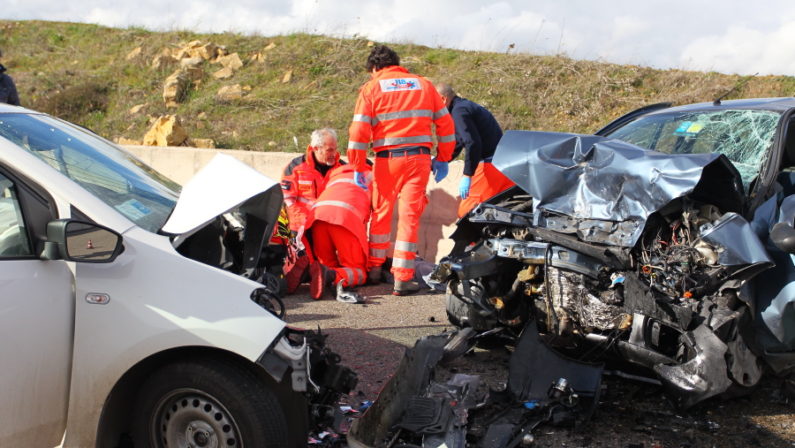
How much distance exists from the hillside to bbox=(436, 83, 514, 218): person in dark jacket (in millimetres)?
5305

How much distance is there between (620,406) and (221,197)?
264 centimetres

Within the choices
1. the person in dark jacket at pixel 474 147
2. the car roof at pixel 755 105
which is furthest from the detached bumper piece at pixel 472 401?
the person in dark jacket at pixel 474 147

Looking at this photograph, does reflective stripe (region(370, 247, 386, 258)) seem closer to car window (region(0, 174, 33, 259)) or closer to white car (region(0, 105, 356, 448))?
white car (region(0, 105, 356, 448))

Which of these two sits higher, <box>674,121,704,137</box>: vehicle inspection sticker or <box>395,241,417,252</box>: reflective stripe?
<box>674,121,704,137</box>: vehicle inspection sticker

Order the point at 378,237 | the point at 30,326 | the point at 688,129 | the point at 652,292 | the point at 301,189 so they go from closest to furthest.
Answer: the point at 30,326 → the point at 652,292 → the point at 688,129 → the point at 378,237 → the point at 301,189

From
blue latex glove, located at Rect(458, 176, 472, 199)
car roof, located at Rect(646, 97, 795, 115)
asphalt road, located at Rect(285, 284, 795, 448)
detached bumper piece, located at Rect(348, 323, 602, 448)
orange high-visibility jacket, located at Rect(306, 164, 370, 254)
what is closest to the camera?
detached bumper piece, located at Rect(348, 323, 602, 448)

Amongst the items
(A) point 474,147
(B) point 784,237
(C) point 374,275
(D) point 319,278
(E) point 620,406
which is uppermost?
(B) point 784,237

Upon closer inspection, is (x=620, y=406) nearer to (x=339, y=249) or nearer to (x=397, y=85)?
(x=339, y=249)

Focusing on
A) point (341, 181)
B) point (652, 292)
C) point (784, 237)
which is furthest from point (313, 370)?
point (341, 181)

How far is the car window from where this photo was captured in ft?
9.09

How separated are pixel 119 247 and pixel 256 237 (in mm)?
856

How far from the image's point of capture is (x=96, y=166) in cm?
336

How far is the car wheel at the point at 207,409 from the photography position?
2811mm

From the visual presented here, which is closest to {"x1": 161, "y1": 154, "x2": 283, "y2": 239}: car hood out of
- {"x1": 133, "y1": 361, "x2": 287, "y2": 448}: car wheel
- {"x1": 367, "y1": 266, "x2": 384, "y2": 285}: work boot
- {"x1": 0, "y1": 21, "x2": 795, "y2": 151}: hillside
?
{"x1": 133, "y1": 361, "x2": 287, "y2": 448}: car wheel
